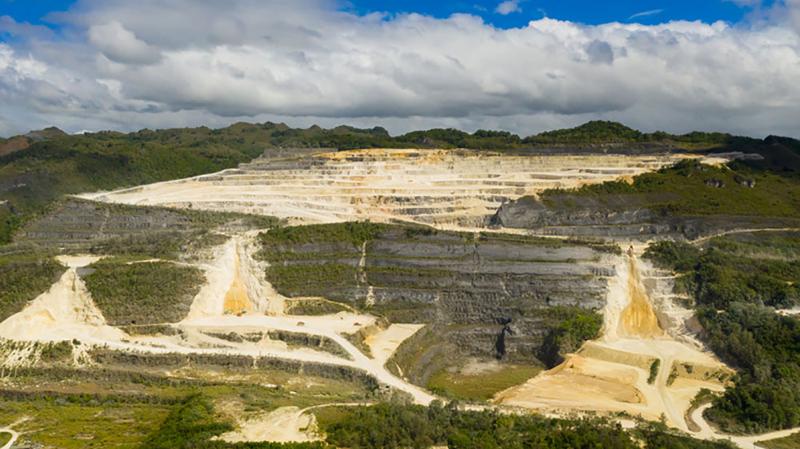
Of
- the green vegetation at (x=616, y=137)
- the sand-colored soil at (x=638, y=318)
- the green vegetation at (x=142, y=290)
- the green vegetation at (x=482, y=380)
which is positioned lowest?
the green vegetation at (x=482, y=380)

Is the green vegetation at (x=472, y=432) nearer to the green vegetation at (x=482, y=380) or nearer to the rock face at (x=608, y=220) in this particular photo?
the green vegetation at (x=482, y=380)

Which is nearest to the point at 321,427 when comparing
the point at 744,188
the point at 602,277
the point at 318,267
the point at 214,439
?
the point at 214,439

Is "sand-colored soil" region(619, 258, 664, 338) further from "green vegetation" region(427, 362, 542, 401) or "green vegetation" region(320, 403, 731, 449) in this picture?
"green vegetation" region(320, 403, 731, 449)

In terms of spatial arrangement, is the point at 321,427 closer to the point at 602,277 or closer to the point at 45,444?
the point at 45,444

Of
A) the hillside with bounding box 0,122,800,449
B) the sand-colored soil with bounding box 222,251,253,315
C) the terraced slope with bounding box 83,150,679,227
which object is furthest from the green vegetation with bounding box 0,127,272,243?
the sand-colored soil with bounding box 222,251,253,315

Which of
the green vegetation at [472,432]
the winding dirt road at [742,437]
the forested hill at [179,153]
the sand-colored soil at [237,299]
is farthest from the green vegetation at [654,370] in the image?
the forested hill at [179,153]

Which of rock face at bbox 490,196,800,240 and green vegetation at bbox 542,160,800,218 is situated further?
green vegetation at bbox 542,160,800,218
